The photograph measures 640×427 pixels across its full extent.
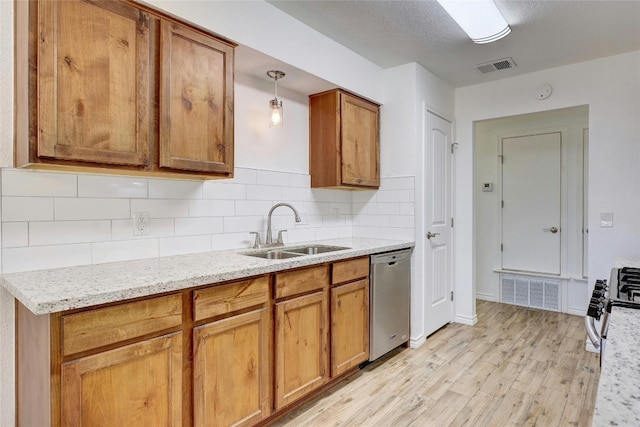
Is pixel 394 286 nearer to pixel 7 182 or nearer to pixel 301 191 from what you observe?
pixel 301 191

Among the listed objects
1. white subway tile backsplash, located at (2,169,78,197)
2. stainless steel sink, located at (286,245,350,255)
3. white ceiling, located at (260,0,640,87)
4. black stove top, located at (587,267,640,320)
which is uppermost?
white ceiling, located at (260,0,640,87)

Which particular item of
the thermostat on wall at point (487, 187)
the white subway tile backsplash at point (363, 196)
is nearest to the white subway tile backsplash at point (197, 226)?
the white subway tile backsplash at point (363, 196)

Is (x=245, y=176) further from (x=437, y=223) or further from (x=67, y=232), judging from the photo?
(x=437, y=223)

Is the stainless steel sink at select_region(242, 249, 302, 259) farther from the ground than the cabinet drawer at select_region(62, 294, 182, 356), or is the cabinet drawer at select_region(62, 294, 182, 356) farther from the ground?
the stainless steel sink at select_region(242, 249, 302, 259)

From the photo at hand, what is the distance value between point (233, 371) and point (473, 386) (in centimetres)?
164

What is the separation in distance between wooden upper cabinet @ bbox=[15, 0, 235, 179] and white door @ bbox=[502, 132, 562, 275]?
377 cm

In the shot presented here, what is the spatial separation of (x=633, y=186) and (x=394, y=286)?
83.5 inches

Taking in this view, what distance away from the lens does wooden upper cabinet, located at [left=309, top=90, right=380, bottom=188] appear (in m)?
2.91

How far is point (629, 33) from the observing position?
8.71 feet

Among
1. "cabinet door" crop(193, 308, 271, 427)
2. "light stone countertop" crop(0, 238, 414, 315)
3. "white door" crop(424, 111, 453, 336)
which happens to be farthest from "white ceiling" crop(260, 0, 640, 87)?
"cabinet door" crop(193, 308, 271, 427)

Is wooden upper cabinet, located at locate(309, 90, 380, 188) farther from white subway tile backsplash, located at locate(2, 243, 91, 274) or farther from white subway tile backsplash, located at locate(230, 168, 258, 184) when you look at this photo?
white subway tile backsplash, located at locate(2, 243, 91, 274)

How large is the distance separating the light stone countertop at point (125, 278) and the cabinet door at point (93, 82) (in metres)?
0.49

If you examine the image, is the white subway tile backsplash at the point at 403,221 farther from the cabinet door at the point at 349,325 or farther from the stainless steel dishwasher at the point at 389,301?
the cabinet door at the point at 349,325

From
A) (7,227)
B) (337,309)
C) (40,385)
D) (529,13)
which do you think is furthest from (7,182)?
(529,13)
